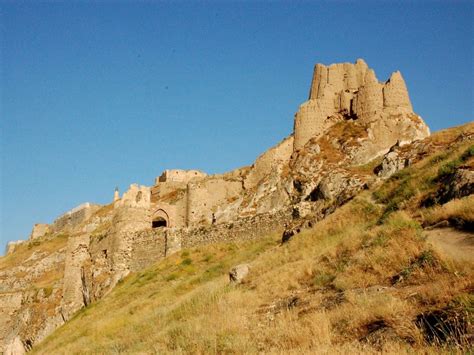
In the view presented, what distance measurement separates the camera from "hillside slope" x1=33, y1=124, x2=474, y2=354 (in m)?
A: 6.36

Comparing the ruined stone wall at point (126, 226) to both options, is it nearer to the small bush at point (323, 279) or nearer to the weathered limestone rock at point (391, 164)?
the weathered limestone rock at point (391, 164)

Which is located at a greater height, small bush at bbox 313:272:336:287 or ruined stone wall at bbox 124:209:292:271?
ruined stone wall at bbox 124:209:292:271

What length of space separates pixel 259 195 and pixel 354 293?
966 inches

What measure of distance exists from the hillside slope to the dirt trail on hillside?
0.10m

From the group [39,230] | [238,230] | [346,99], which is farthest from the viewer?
[39,230]

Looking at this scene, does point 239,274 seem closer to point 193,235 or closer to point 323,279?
point 323,279

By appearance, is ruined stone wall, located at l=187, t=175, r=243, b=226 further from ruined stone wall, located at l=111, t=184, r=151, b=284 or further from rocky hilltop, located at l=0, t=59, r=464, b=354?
ruined stone wall, located at l=111, t=184, r=151, b=284

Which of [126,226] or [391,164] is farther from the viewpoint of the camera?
[126,226]

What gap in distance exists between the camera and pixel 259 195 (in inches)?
1283

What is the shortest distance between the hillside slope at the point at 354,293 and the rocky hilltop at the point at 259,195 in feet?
23.9

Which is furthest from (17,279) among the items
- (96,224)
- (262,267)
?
(262,267)

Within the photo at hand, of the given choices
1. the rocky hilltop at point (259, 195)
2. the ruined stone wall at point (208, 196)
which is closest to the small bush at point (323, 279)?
the rocky hilltop at point (259, 195)

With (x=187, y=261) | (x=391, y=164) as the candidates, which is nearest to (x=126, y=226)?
(x=187, y=261)

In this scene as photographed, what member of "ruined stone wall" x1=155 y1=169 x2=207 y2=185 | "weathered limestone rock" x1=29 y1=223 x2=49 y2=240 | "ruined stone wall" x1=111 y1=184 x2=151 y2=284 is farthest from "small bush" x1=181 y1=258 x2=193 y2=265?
"weathered limestone rock" x1=29 y1=223 x2=49 y2=240
